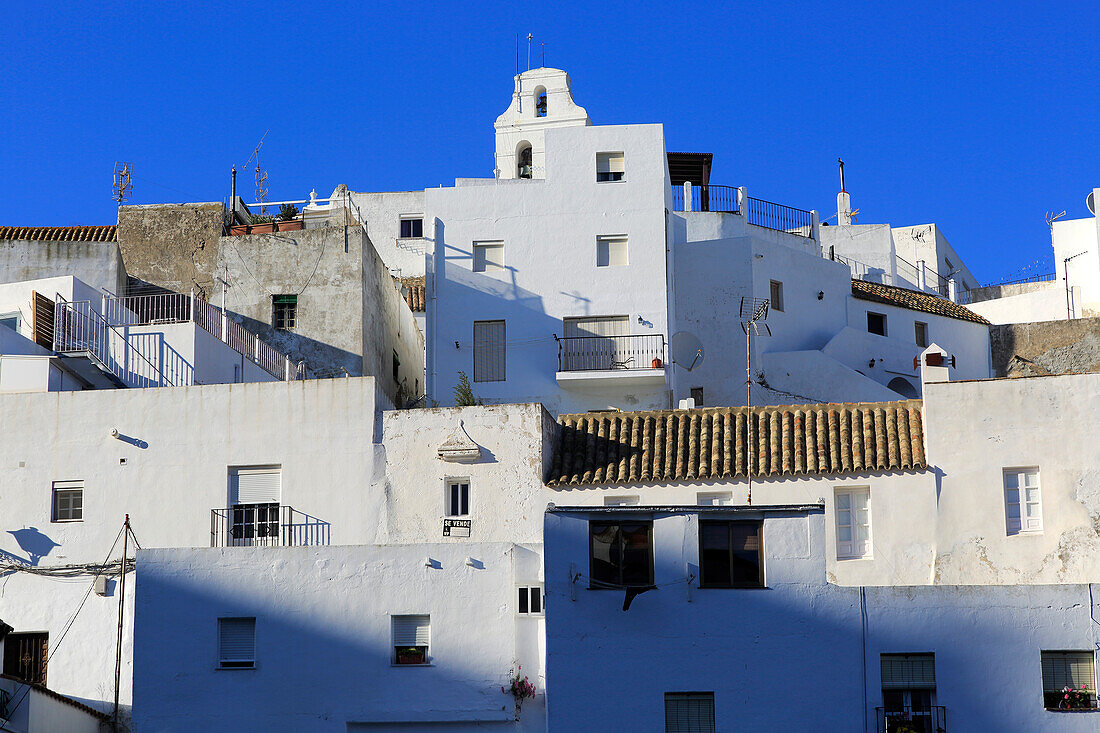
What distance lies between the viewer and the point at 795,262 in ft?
156

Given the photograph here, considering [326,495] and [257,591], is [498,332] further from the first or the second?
[257,591]

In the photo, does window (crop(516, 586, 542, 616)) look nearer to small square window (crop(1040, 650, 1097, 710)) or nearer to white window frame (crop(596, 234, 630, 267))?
small square window (crop(1040, 650, 1097, 710))

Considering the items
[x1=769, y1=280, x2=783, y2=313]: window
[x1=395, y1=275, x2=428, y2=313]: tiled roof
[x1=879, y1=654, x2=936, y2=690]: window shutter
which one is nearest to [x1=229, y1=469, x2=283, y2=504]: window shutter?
[x1=879, y1=654, x2=936, y2=690]: window shutter

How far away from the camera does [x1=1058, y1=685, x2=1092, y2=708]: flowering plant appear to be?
80.6 ft

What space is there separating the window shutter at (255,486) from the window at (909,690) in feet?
46.2

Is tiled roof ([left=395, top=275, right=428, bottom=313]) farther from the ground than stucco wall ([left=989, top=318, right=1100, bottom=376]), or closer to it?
farther from the ground

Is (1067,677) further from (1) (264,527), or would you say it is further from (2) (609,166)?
(2) (609,166)

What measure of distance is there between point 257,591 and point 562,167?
18.5 metres

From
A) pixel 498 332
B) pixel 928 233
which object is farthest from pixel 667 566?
pixel 928 233

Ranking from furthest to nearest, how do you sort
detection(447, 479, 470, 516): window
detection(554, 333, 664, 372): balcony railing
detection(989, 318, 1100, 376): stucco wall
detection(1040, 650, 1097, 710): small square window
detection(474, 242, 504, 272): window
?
detection(989, 318, 1100, 376): stucco wall → detection(474, 242, 504, 272): window → detection(554, 333, 664, 372): balcony railing → detection(447, 479, 470, 516): window → detection(1040, 650, 1097, 710): small square window

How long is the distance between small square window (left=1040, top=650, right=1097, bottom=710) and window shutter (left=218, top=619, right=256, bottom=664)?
14817mm

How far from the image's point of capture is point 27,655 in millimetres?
30859

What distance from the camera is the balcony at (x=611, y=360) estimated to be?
4019 cm

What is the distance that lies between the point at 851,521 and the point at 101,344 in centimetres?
1863
